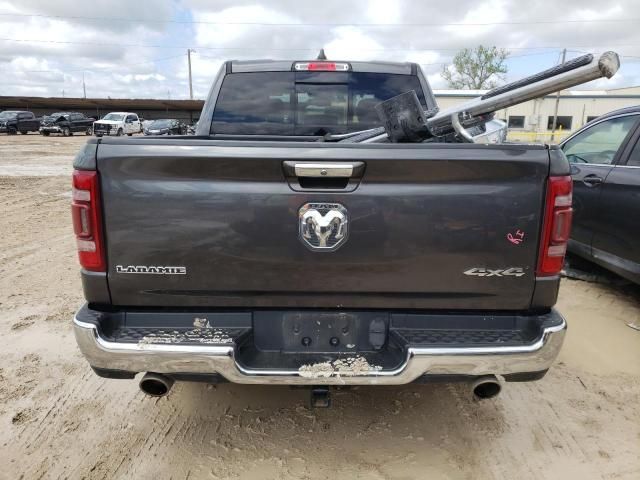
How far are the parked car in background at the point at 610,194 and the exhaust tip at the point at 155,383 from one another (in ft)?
12.8

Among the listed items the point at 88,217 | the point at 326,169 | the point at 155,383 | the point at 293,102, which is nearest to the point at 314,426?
the point at 155,383

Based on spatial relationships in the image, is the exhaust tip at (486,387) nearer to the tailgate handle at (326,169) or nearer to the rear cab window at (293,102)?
the tailgate handle at (326,169)

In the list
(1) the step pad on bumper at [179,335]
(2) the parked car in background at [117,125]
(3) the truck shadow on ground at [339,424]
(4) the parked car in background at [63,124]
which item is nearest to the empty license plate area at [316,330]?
(1) the step pad on bumper at [179,335]

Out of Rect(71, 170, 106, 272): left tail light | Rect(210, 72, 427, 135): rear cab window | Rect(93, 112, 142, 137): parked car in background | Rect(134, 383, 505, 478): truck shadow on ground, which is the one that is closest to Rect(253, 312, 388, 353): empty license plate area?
Rect(134, 383, 505, 478): truck shadow on ground

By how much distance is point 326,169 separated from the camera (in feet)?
7.09

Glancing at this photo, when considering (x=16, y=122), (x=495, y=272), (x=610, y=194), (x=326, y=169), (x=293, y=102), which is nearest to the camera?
(x=326, y=169)

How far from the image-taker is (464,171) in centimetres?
219

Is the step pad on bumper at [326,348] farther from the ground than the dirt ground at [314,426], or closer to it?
farther from the ground

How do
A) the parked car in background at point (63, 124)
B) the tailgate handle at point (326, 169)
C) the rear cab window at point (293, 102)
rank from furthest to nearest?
the parked car in background at point (63, 124), the rear cab window at point (293, 102), the tailgate handle at point (326, 169)

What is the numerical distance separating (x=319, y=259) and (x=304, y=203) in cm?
27

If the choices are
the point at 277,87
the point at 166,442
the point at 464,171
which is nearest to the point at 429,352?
the point at 464,171

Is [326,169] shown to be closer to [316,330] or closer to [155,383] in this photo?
[316,330]

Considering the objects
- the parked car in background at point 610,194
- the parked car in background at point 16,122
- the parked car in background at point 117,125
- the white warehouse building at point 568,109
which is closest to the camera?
the parked car in background at point 610,194

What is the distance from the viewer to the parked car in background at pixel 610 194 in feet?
14.0
